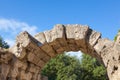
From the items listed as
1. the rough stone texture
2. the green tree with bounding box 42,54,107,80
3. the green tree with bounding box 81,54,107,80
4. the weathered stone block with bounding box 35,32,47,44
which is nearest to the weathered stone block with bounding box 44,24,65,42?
the rough stone texture

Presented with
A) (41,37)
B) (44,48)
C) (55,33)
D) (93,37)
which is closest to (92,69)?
(44,48)

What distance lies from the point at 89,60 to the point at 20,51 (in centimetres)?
2286

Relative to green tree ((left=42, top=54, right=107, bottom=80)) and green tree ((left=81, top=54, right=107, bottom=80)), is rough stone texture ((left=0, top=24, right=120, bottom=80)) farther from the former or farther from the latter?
green tree ((left=81, top=54, right=107, bottom=80))

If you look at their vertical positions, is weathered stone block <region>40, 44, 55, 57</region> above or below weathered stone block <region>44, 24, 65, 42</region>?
below

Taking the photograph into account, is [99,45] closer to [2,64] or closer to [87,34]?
[87,34]

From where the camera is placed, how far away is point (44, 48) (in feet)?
30.2

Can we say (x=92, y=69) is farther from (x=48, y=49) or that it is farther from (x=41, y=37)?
(x=41, y=37)

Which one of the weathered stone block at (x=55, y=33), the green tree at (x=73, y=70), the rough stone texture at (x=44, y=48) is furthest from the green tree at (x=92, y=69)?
the weathered stone block at (x=55, y=33)

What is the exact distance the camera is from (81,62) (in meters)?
32.2

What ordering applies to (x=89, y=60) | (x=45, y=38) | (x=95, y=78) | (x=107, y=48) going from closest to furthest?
(x=107, y=48) → (x=45, y=38) → (x=95, y=78) → (x=89, y=60)

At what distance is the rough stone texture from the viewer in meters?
8.17

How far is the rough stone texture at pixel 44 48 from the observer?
8.17 meters

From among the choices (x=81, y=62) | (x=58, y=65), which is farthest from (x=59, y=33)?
(x=81, y=62)

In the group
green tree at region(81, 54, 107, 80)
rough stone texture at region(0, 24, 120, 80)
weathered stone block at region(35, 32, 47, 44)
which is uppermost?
green tree at region(81, 54, 107, 80)
